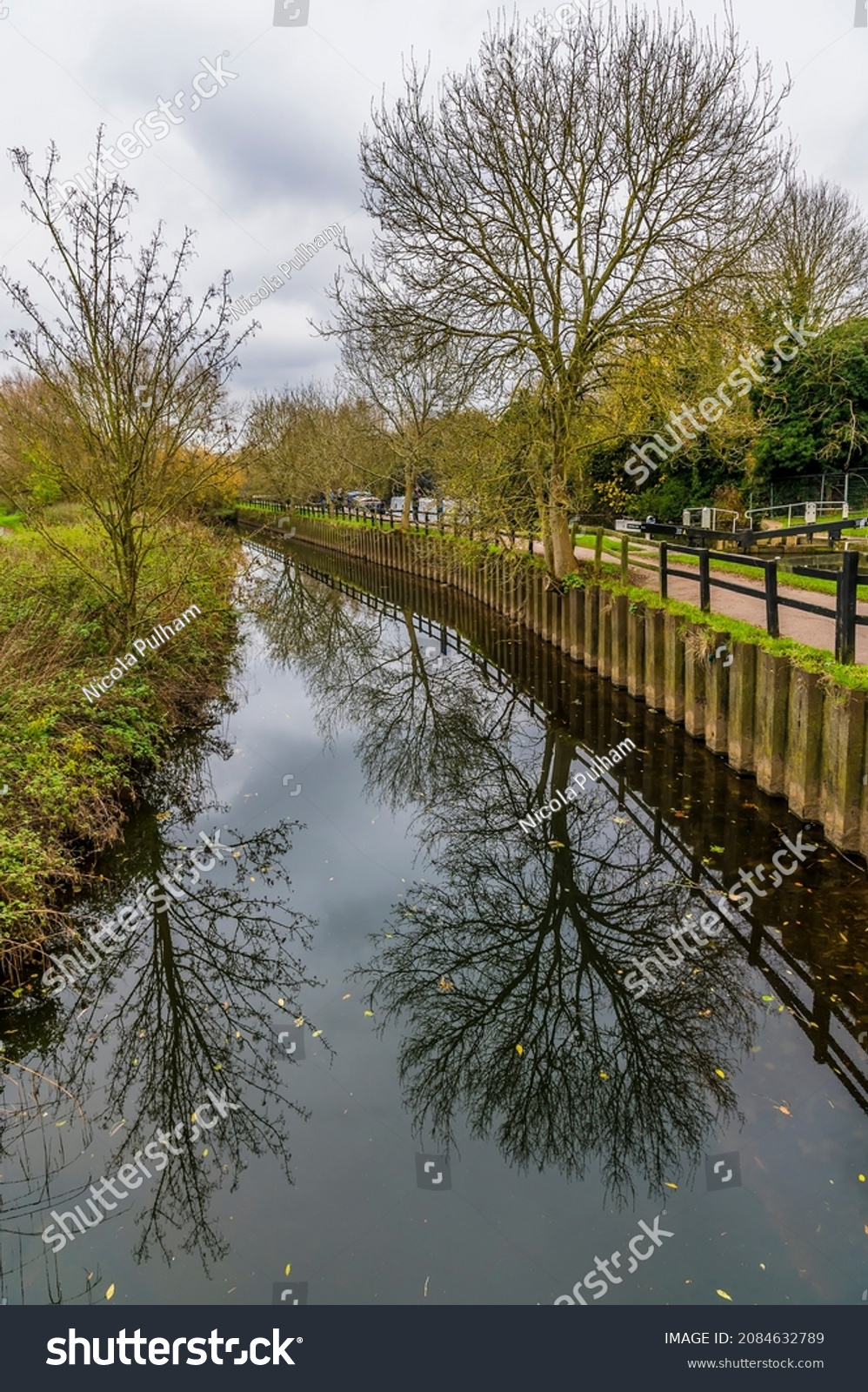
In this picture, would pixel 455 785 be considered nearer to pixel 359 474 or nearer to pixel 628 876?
pixel 628 876

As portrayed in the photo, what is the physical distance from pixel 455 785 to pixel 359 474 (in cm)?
3271

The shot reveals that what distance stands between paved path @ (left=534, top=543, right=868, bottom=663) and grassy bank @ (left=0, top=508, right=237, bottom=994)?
25.1 feet

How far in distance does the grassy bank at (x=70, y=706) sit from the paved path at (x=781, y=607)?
7.66m

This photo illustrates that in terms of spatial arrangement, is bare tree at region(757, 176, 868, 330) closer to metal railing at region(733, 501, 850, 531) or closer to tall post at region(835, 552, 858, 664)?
metal railing at region(733, 501, 850, 531)

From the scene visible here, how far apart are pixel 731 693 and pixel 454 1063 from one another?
19.1 ft

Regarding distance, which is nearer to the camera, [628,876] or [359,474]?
[628,876]

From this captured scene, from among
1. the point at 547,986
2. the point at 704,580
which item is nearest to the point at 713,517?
the point at 704,580

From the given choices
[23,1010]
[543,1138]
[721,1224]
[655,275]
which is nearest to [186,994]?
[23,1010]

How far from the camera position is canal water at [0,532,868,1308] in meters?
4.23

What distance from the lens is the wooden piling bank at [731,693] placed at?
7547 millimetres

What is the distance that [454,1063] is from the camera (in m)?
5.70

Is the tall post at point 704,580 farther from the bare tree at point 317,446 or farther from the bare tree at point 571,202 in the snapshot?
the bare tree at point 317,446

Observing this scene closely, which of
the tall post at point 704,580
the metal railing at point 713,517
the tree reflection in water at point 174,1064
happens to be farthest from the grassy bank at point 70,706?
the metal railing at point 713,517
